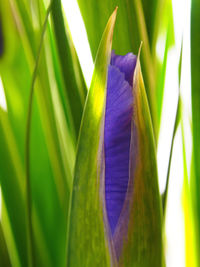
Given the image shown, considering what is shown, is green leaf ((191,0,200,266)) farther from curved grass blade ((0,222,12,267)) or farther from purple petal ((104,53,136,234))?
curved grass blade ((0,222,12,267))

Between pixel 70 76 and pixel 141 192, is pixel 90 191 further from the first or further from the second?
pixel 70 76

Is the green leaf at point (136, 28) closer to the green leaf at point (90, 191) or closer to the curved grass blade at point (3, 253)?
the green leaf at point (90, 191)

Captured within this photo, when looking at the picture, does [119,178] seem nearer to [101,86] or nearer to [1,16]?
[101,86]

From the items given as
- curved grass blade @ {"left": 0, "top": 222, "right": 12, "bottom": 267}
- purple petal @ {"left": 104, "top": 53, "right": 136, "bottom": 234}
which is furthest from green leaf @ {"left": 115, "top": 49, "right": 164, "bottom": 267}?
curved grass blade @ {"left": 0, "top": 222, "right": 12, "bottom": 267}

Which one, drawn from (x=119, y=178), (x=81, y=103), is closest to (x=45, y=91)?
(x=81, y=103)

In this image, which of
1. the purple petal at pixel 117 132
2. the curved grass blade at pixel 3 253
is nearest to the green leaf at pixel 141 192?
the purple petal at pixel 117 132
